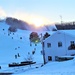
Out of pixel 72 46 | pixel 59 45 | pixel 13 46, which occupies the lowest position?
pixel 72 46

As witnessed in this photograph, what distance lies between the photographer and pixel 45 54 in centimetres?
5197

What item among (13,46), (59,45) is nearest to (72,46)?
(59,45)

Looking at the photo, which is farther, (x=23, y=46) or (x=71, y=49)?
(x=23, y=46)

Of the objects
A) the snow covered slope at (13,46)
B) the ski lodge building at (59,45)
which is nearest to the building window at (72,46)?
the ski lodge building at (59,45)

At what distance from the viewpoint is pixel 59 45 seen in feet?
169

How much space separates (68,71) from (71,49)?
22.4m

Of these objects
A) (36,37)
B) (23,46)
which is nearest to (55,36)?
(23,46)

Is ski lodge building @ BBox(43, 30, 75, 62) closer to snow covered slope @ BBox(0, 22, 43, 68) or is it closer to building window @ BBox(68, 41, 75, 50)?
building window @ BBox(68, 41, 75, 50)

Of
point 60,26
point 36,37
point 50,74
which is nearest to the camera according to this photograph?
point 50,74

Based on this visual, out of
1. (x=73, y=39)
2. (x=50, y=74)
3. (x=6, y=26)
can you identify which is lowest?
(x=50, y=74)

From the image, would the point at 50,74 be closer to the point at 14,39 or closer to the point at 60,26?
the point at 60,26

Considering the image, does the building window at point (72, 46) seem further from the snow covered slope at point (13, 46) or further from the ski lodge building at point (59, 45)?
the snow covered slope at point (13, 46)

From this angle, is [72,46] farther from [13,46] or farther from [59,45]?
[13,46]

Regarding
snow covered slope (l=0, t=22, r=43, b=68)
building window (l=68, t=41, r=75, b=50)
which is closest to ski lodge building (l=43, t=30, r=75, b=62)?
building window (l=68, t=41, r=75, b=50)
